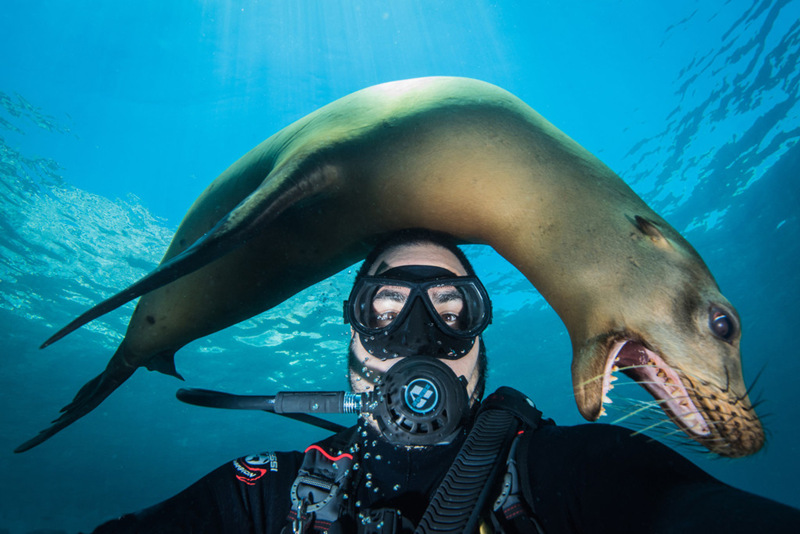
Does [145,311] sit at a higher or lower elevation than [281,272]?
higher

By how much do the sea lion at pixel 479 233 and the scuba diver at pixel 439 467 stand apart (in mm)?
445

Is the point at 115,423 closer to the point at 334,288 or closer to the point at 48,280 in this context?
the point at 48,280

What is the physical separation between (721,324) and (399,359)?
1592mm

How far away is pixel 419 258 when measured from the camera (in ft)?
8.00

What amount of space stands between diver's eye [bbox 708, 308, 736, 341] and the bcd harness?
94 centimetres

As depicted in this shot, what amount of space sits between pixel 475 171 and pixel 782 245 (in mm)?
28814

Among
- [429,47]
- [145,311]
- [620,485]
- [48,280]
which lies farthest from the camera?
[48,280]

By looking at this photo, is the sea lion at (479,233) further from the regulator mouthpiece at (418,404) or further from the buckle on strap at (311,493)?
the buckle on strap at (311,493)

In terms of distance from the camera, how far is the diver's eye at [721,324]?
1.80m

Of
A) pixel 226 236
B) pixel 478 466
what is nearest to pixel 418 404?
pixel 478 466

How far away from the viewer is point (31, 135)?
1333cm

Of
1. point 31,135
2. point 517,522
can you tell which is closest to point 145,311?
point 517,522

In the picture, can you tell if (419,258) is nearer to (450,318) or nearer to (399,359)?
(450,318)

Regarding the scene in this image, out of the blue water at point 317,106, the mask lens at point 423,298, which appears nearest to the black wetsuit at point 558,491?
the mask lens at point 423,298
